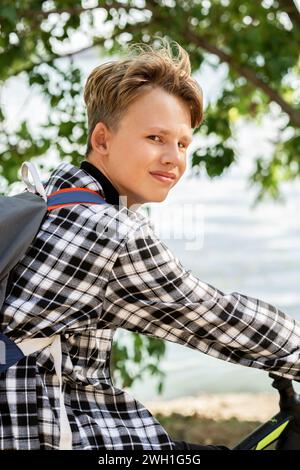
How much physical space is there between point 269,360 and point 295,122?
286cm

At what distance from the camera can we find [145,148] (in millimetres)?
2096

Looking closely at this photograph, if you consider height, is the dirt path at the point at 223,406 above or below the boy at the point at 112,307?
below

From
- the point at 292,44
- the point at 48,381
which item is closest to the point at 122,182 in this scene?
the point at 48,381

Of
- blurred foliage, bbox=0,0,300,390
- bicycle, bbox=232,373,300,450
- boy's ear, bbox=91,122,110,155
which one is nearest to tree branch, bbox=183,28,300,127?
blurred foliage, bbox=0,0,300,390

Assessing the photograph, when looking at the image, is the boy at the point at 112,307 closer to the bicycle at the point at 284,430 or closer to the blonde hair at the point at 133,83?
the blonde hair at the point at 133,83

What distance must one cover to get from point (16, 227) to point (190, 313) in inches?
17.4

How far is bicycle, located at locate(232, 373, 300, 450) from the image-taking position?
7.23ft

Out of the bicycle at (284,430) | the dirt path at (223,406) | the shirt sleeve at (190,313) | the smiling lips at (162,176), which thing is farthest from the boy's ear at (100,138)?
the dirt path at (223,406)

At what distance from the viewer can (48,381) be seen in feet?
6.26

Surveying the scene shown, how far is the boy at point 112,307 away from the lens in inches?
74.2

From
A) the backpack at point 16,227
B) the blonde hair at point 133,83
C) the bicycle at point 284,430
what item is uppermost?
the blonde hair at point 133,83

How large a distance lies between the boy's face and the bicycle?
0.63 m

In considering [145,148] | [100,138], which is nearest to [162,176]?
[145,148]
